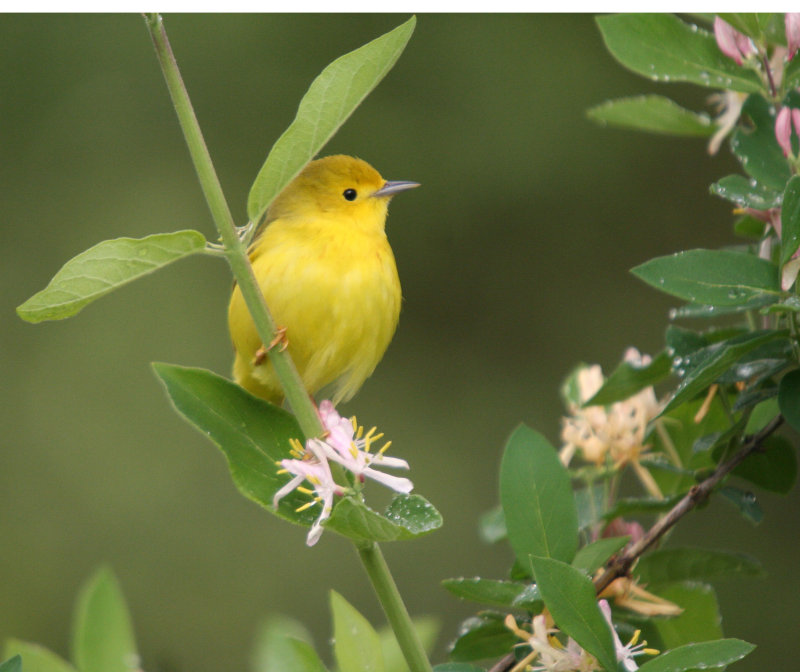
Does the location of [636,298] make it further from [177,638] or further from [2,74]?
[2,74]

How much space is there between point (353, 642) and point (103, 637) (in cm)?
28

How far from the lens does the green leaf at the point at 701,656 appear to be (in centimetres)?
84

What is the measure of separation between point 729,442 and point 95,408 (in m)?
5.25

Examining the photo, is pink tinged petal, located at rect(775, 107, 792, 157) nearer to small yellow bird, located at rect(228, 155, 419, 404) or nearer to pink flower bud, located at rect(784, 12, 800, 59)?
pink flower bud, located at rect(784, 12, 800, 59)

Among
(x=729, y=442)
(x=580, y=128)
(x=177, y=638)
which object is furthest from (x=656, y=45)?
(x=177, y=638)

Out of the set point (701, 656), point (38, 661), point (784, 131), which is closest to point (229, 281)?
point (38, 661)

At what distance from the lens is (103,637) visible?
112 centimetres

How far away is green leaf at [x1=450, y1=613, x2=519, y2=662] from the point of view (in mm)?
1101

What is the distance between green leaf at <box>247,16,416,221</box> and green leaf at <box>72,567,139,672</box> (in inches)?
19.8

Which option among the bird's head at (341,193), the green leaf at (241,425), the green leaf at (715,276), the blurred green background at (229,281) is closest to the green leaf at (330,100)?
the green leaf at (241,425)

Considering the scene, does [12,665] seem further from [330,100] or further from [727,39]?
[727,39]

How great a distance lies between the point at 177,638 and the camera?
5520 mm

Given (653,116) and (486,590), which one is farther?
(653,116)

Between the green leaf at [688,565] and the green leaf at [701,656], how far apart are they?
0.95 feet
